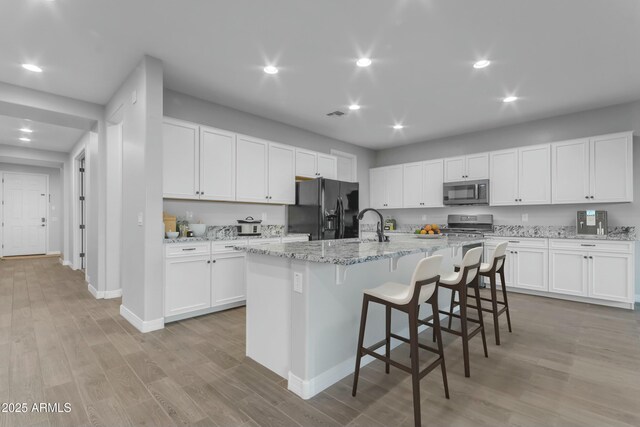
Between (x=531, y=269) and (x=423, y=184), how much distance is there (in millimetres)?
2281

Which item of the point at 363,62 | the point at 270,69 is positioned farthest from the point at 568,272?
the point at 270,69

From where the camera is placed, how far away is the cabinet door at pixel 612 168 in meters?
4.05

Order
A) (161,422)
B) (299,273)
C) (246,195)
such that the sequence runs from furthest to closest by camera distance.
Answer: (246,195) < (299,273) < (161,422)

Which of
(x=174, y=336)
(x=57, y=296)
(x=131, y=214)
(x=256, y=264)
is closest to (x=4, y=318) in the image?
(x=57, y=296)

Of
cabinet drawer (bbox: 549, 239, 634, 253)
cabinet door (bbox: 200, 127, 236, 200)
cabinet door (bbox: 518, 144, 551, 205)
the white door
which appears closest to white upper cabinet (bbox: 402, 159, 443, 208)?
cabinet door (bbox: 518, 144, 551, 205)

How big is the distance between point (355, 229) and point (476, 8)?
134 inches

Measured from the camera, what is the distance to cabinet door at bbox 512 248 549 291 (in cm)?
446

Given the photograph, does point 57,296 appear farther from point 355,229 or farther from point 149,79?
point 355,229

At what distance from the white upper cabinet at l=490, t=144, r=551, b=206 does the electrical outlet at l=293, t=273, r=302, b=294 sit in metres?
4.39

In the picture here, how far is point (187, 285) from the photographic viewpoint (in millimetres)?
3402

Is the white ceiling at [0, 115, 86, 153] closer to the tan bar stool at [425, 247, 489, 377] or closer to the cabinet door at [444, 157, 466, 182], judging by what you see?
the tan bar stool at [425, 247, 489, 377]

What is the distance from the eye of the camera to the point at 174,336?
2.97 metres

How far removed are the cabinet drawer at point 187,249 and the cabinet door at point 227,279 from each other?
18cm

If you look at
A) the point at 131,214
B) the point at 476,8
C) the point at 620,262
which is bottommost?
the point at 620,262
